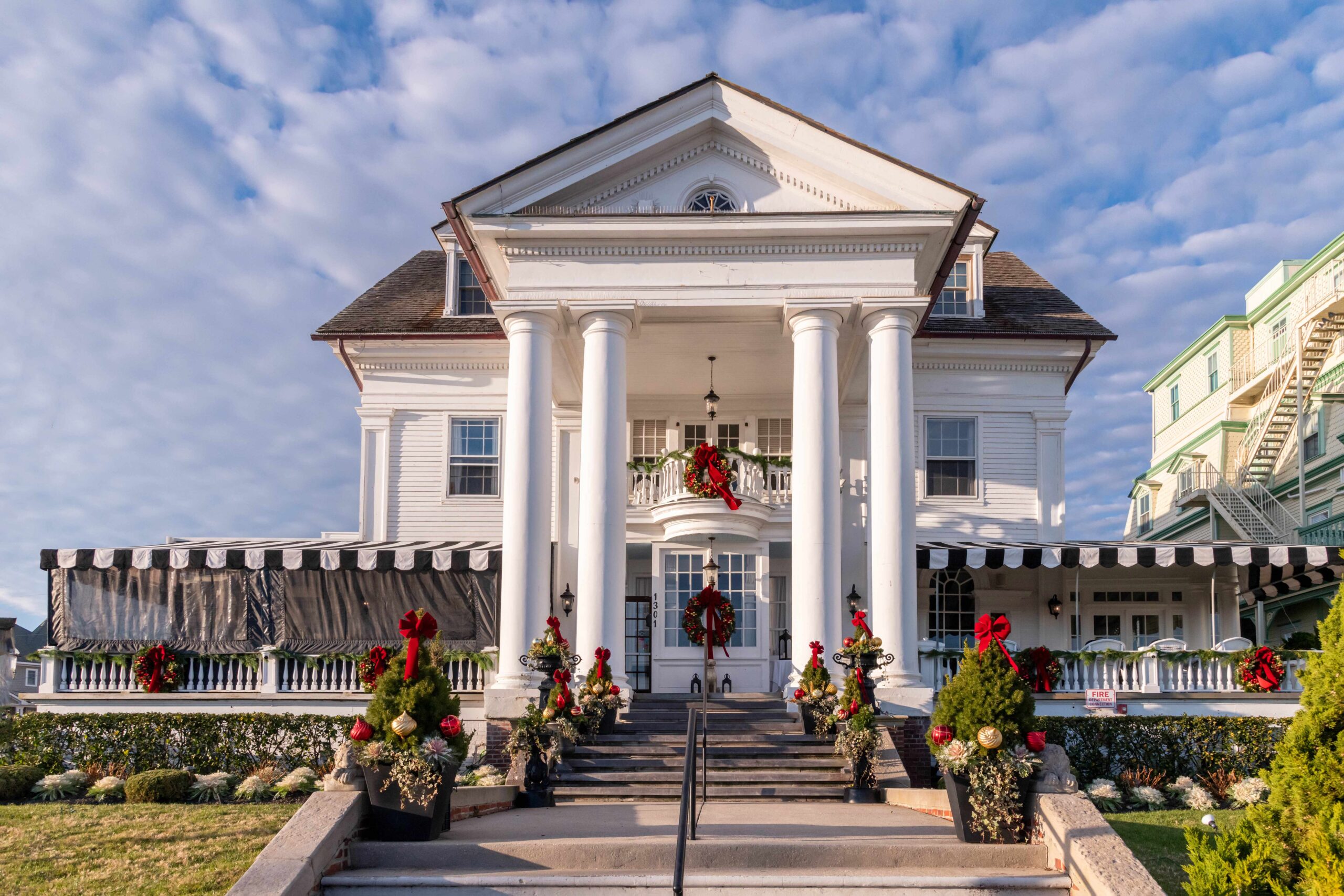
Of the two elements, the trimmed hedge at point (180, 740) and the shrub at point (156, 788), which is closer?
the shrub at point (156, 788)

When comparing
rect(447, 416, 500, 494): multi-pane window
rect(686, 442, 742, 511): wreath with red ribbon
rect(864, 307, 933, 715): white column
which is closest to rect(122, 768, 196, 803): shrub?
rect(686, 442, 742, 511): wreath with red ribbon

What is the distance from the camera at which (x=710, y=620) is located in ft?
66.6

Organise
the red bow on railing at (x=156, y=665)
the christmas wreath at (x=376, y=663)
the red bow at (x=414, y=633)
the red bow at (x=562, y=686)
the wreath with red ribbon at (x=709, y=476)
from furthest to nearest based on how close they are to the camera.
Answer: the wreath with red ribbon at (x=709, y=476) → the red bow on railing at (x=156, y=665) → the red bow at (x=562, y=686) → the christmas wreath at (x=376, y=663) → the red bow at (x=414, y=633)

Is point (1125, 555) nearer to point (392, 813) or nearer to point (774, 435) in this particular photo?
point (774, 435)

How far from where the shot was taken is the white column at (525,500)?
1719cm

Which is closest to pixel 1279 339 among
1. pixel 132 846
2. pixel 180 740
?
pixel 180 740

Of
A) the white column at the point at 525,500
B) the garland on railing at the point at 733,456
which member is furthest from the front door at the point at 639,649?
the white column at the point at 525,500

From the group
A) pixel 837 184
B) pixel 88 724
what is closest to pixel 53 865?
pixel 88 724

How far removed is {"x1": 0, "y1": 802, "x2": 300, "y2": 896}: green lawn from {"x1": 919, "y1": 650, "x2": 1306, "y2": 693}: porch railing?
1096cm

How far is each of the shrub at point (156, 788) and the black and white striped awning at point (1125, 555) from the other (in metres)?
12.7

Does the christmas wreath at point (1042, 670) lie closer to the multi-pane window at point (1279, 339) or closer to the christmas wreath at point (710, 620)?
the christmas wreath at point (710, 620)

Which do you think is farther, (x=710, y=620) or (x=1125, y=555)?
(x=1125, y=555)

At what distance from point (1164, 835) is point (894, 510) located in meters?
6.00

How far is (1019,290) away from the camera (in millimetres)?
26938
